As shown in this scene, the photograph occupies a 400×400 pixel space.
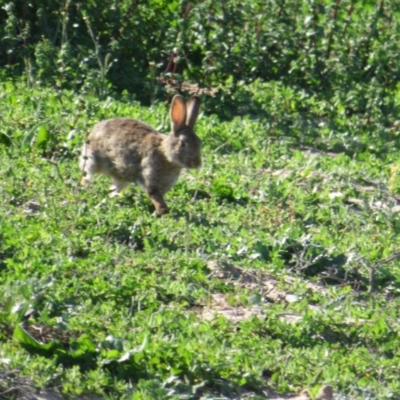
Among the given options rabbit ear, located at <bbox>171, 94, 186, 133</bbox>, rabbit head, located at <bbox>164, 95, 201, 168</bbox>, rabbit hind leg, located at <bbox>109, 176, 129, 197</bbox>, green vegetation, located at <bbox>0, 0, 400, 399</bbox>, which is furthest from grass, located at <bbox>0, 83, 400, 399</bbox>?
rabbit ear, located at <bbox>171, 94, 186, 133</bbox>

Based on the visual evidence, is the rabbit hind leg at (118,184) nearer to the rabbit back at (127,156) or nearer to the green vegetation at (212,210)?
the rabbit back at (127,156)

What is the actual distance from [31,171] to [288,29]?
3979 millimetres

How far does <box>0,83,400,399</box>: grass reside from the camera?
5.56 meters

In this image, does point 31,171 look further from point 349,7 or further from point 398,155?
point 349,7

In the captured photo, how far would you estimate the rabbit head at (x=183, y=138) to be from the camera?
28.0 ft

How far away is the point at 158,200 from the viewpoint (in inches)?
320

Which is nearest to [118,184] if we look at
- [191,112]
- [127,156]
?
[127,156]

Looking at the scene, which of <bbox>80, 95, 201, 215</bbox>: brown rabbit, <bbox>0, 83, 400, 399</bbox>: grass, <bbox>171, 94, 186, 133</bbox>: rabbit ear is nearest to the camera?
<bbox>0, 83, 400, 399</bbox>: grass

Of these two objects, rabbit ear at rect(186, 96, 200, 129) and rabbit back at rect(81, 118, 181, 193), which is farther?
rabbit ear at rect(186, 96, 200, 129)

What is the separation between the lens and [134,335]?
5777 millimetres

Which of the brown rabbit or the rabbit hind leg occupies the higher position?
the brown rabbit

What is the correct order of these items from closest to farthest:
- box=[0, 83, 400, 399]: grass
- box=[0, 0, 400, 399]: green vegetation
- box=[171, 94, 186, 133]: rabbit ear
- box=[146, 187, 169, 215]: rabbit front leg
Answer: box=[0, 83, 400, 399]: grass → box=[0, 0, 400, 399]: green vegetation → box=[146, 187, 169, 215]: rabbit front leg → box=[171, 94, 186, 133]: rabbit ear

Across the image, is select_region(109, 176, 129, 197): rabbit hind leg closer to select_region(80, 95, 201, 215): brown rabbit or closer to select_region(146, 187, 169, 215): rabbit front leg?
select_region(80, 95, 201, 215): brown rabbit

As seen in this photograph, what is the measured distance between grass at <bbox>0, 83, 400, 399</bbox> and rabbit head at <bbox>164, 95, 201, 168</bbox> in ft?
0.88
